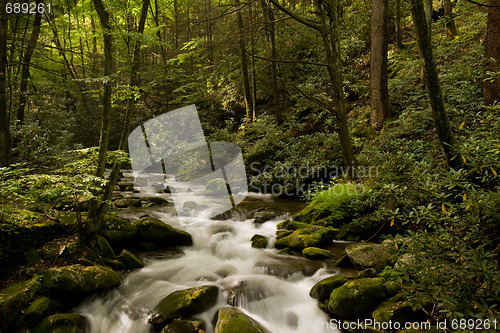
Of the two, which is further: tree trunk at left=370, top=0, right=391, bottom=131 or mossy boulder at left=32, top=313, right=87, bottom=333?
tree trunk at left=370, top=0, right=391, bottom=131

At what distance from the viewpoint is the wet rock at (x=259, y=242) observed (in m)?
7.27

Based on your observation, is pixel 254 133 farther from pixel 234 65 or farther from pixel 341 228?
pixel 341 228

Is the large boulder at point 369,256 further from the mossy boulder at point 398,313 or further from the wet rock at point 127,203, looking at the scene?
the wet rock at point 127,203

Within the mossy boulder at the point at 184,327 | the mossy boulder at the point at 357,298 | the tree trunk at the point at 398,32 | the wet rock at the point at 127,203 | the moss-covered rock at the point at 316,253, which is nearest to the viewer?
the mossy boulder at the point at 357,298

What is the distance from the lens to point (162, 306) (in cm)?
488

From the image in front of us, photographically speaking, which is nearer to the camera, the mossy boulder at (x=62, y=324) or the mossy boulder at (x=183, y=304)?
the mossy boulder at (x=62, y=324)

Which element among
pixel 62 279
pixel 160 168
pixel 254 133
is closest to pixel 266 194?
pixel 254 133

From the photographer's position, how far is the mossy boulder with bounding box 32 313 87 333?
420cm

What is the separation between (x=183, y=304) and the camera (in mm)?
4746

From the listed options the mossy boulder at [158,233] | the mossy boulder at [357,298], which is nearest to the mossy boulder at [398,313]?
the mossy boulder at [357,298]

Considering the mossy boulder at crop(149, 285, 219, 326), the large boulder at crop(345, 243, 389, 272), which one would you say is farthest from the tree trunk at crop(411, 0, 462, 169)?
the mossy boulder at crop(149, 285, 219, 326)

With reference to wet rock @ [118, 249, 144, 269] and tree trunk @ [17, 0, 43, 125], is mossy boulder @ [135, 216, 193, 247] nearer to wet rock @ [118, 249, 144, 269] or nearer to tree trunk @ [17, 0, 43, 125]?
wet rock @ [118, 249, 144, 269]

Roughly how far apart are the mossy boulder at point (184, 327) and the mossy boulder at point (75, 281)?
5.83ft

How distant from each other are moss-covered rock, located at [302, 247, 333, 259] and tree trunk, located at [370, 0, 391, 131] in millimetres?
5510
